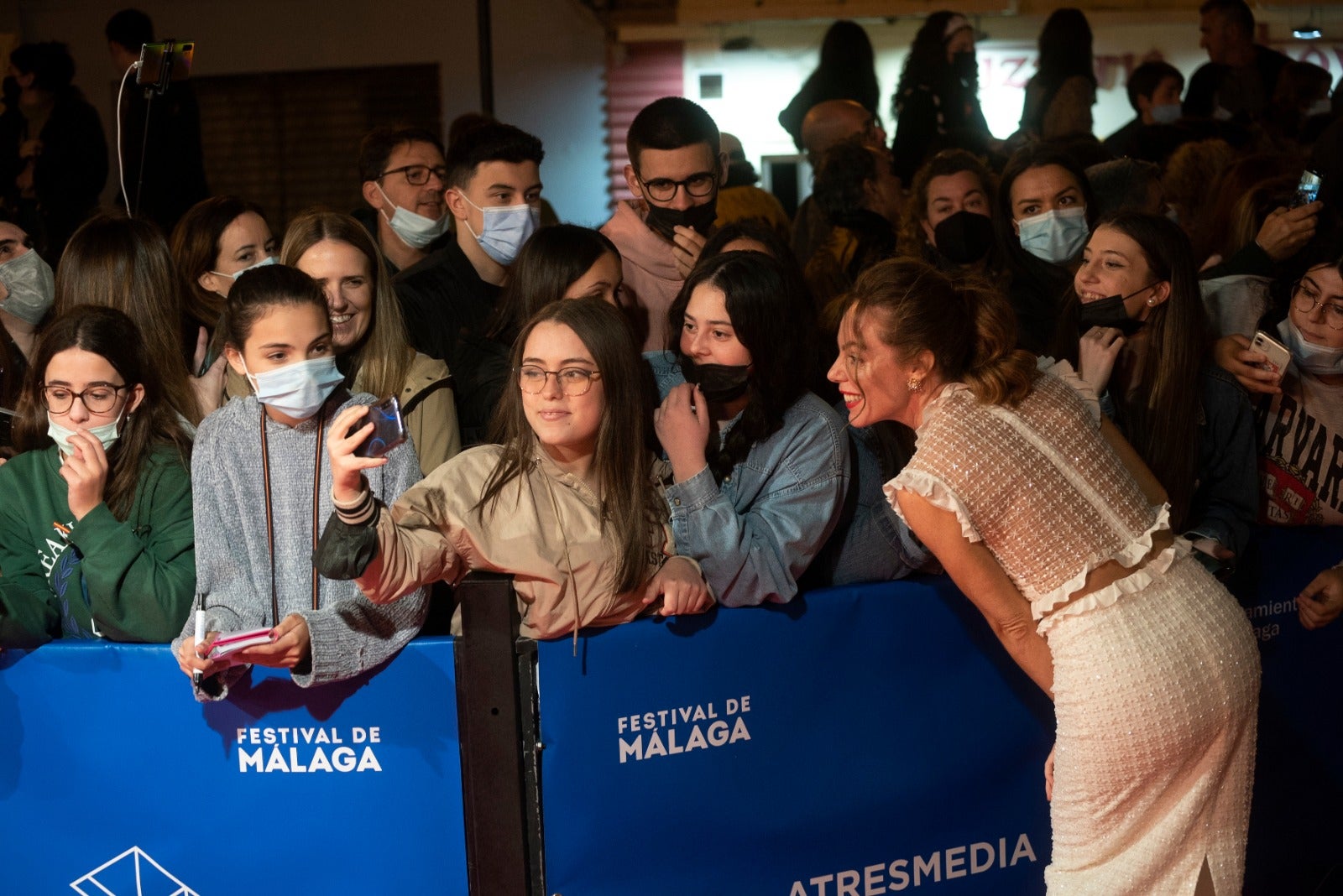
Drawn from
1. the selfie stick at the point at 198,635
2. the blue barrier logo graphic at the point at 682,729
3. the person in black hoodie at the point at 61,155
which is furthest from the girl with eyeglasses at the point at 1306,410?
the person in black hoodie at the point at 61,155

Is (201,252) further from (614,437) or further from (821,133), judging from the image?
(821,133)

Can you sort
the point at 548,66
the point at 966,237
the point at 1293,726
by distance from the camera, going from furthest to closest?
the point at 548,66 → the point at 966,237 → the point at 1293,726

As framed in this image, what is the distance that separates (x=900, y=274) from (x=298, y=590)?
1502mm

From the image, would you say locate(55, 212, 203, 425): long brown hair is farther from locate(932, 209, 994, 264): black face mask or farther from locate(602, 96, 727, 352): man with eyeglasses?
locate(932, 209, 994, 264): black face mask

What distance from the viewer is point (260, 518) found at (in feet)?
10.4

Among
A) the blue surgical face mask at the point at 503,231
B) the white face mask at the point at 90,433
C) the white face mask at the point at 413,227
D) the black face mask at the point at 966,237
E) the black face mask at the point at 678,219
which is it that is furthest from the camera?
the white face mask at the point at 413,227

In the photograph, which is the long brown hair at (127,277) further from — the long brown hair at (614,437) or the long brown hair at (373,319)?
the long brown hair at (614,437)

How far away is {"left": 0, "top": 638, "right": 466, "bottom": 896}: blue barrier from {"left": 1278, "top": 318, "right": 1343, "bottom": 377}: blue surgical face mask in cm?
257

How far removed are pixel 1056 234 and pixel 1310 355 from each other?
934mm

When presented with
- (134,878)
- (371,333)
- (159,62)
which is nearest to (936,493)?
(371,333)

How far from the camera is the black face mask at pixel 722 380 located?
341 cm

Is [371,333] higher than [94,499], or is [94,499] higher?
[371,333]

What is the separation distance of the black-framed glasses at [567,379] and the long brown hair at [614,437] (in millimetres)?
38

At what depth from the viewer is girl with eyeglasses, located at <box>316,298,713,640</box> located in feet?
10.0
